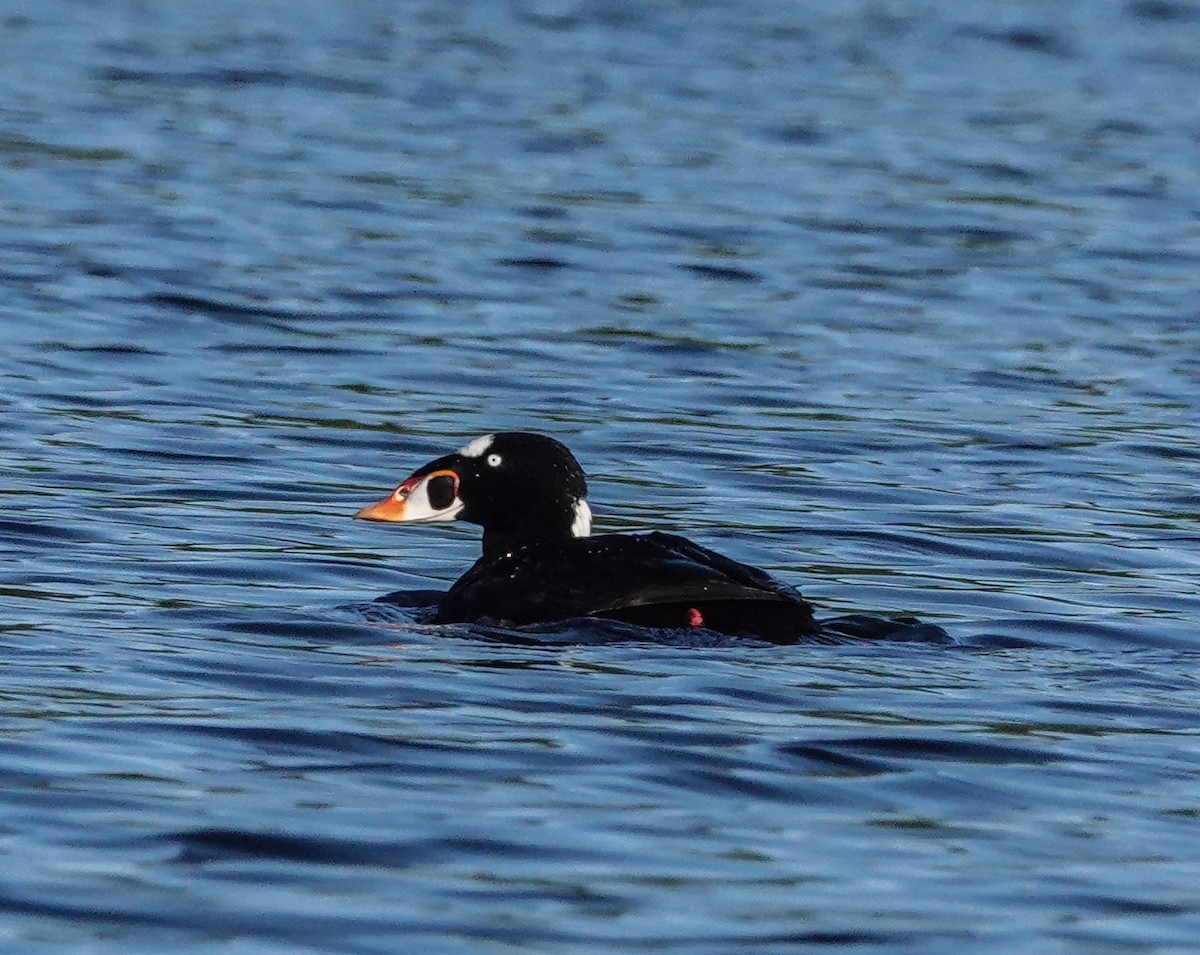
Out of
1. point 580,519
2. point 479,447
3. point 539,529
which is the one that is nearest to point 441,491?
point 479,447

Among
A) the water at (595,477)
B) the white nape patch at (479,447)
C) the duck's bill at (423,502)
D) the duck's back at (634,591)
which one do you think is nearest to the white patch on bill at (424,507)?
the duck's bill at (423,502)

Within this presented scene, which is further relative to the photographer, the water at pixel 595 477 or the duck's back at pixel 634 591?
the duck's back at pixel 634 591

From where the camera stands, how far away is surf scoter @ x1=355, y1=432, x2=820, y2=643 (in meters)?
9.38

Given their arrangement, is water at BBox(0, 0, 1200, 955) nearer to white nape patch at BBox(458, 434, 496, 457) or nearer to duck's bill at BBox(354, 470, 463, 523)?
duck's bill at BBox(354, 470, 463, 523)

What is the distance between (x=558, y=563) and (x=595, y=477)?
12.5 ft

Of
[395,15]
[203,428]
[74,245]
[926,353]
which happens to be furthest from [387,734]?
[395,15]

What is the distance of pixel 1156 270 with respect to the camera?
68.4 ft

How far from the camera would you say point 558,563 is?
974cm

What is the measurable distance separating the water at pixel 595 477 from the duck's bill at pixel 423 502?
0.36m

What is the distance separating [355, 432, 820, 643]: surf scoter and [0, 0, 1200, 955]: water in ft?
0.54

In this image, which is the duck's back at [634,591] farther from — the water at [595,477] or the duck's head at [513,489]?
the duck's head at [513,489]

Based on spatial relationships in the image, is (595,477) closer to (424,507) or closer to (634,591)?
(424,507)

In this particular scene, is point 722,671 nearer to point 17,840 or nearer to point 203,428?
point 17,840

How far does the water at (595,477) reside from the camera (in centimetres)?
676
